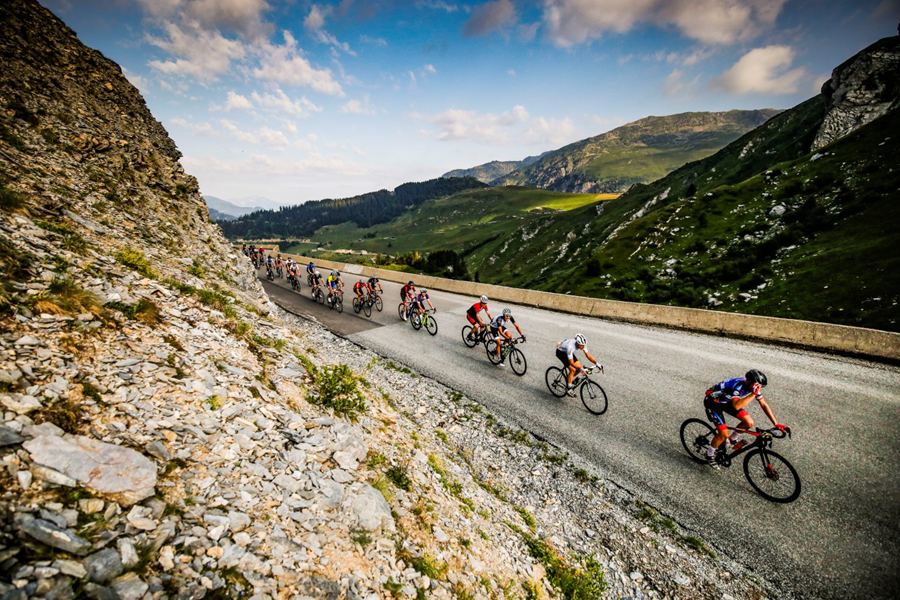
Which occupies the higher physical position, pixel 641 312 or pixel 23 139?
pixel 23 139

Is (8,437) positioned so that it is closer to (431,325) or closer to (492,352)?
(492,352)

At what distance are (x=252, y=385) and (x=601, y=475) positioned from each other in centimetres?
761

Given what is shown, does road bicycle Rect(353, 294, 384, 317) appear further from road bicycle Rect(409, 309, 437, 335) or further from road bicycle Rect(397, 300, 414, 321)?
road bicycle Rect(409, 309, 437, 335)

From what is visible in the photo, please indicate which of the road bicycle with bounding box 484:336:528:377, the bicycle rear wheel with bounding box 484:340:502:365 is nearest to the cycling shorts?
the road bicycle with bounding box 484:336:528:377

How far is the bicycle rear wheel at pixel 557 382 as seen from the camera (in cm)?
1102

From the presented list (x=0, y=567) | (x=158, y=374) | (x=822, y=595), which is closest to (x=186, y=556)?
(x=0, y=567)

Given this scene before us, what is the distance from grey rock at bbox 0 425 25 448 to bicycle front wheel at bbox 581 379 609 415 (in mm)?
10599

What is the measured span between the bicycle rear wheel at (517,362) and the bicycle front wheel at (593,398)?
269 centimetres

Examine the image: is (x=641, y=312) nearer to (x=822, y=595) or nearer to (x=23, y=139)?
(x=822, y=595)

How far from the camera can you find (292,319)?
2056 cm

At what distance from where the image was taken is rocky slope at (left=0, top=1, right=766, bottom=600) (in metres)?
3.06

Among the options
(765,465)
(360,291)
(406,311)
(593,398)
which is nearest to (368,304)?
(360,291)

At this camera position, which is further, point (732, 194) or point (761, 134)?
point (761, 134)

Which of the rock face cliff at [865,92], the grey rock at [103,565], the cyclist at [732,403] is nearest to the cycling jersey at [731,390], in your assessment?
the cyclist at [732,403]
